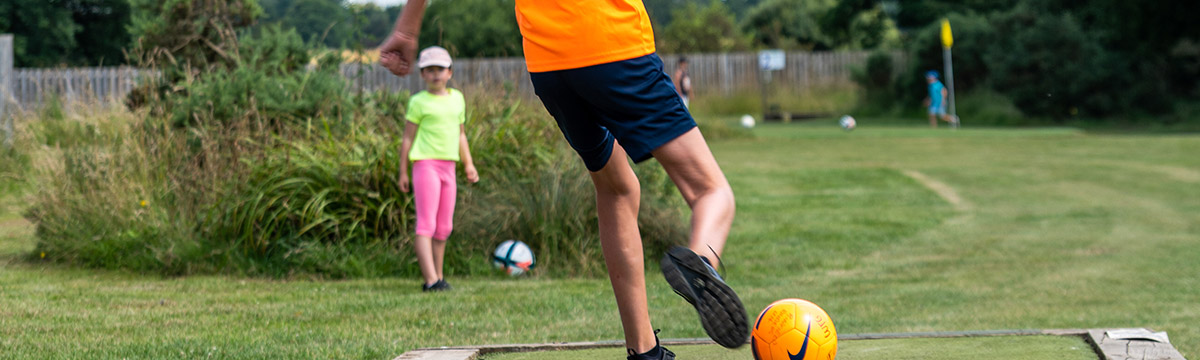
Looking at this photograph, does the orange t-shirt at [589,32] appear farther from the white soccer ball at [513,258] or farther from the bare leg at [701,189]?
the white soccer ball at [513,258]

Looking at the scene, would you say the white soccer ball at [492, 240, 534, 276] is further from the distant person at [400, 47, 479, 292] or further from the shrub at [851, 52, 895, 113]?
the shrub at [851, 52, 895, 113]

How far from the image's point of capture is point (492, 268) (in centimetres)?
833

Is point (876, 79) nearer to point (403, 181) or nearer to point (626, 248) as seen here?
point (403, 181)

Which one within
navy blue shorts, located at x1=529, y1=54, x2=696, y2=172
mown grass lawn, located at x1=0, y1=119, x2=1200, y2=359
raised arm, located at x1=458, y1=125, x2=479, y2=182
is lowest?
mown grass lawn, located at x1=0, y1=119, x2=1200, y2=359

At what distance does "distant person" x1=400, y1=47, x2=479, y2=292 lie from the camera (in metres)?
7.33

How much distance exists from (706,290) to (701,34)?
2246 inches

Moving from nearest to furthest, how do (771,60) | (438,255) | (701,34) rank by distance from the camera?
(438,255), (771,60), (701,34)

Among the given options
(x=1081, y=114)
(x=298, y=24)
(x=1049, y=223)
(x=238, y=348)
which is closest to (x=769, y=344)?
(x=238, y=348)

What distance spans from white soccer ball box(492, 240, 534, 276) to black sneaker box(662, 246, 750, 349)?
509 cm

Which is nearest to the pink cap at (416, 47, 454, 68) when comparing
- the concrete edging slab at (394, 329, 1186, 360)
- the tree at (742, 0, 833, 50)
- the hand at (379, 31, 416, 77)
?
the concrete edging slab at (394, 329, 1186, 360)

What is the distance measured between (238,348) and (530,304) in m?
2.06

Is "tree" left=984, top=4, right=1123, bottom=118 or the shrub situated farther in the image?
the shrub

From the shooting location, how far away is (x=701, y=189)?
11.1ft

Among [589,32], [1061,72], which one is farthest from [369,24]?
[1061,72]
